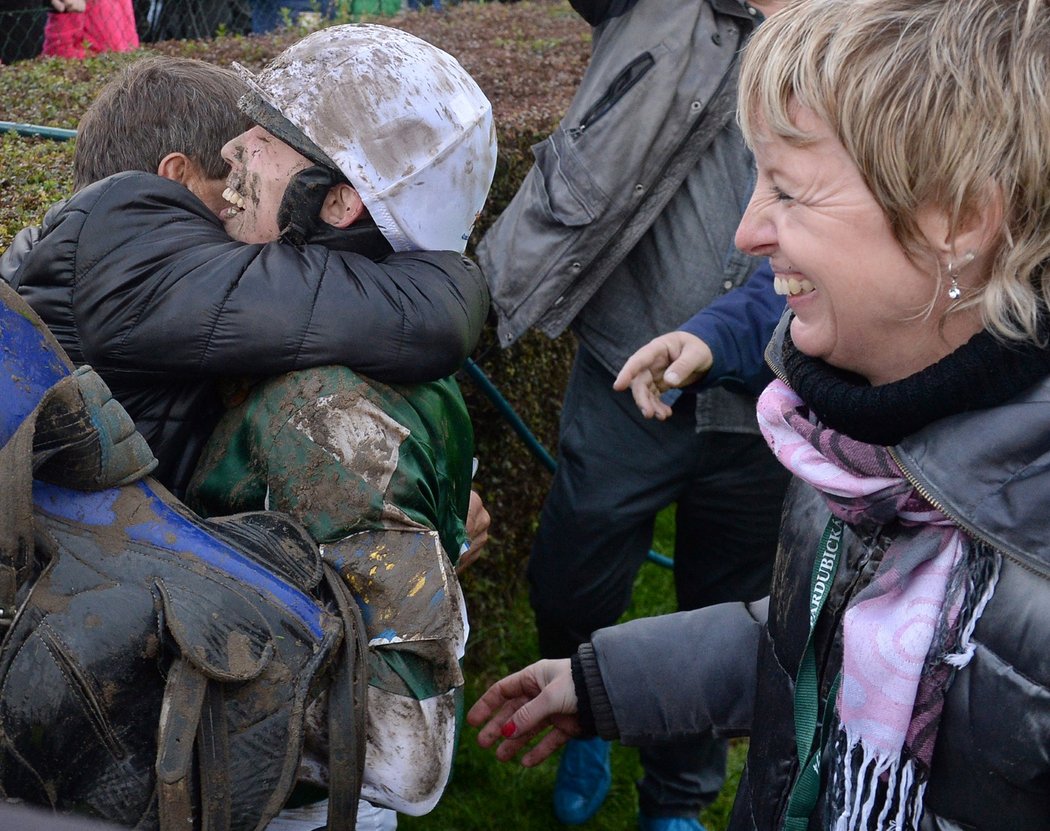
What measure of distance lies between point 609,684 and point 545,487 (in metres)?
2.56

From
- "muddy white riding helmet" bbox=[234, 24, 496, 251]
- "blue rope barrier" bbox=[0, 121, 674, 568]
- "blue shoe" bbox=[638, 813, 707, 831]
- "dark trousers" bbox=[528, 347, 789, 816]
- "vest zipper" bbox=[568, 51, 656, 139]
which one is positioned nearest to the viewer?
"muddy white riding helmet" bbox=[234, 24, 496, 251]

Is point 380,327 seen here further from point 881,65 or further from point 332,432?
A: point 881,65

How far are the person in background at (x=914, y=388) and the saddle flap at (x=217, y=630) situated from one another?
81 cm

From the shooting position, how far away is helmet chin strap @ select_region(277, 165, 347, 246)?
6.39 feet

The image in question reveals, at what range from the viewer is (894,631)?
58.1 inches

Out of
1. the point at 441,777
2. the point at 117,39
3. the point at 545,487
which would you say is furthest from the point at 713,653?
the point at 117,39

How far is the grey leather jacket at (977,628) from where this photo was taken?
1.35 meters

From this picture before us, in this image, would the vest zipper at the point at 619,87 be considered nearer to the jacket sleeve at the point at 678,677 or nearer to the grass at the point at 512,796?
the jacket sleeve at the point at 678,677

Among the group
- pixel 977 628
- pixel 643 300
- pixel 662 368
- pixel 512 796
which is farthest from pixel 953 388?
pixel 512 796

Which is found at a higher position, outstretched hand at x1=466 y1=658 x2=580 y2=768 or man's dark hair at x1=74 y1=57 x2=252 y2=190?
man's dark hair at x1=74 y1=57 x2=252 y2=190

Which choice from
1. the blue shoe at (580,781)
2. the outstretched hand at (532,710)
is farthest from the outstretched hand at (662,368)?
the blue shoe at (580,781)

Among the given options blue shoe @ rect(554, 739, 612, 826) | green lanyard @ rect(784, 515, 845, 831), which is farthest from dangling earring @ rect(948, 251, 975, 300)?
blue shoe @ rect(554, 739, 612, 826)

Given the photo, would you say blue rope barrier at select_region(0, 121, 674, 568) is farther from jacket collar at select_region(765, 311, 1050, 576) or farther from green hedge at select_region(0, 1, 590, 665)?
jacket collar at select_region(765, 311, 1050, 576)

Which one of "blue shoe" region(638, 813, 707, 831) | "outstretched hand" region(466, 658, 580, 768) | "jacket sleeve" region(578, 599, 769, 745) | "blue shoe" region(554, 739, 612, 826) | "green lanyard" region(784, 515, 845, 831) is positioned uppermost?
"green lanyard" region(784, 515, 845, 831)
